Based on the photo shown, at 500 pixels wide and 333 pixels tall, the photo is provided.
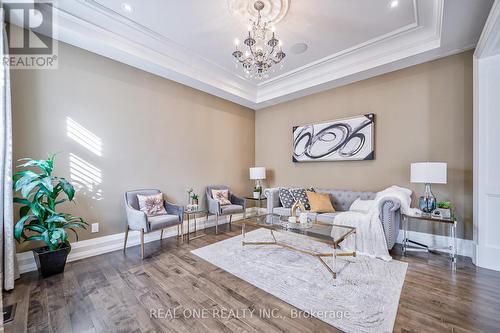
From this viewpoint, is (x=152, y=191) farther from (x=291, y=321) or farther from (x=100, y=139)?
(x=291, y=321)

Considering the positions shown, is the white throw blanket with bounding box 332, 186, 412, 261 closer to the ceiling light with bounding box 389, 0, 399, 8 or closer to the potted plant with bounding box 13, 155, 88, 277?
the ceiling light with bounding box 389, 0, 399, 8

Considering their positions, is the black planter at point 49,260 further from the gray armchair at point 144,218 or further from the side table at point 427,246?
the side table at point 427,246

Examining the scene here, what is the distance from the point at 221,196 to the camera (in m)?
4.56

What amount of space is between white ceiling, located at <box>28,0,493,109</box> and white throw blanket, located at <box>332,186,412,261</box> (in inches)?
85.5

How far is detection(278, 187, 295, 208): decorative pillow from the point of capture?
4157 millimetres

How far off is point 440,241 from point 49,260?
17.1 ft

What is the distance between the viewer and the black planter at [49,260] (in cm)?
238

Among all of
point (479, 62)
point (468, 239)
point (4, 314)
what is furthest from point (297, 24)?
point (4, 314)

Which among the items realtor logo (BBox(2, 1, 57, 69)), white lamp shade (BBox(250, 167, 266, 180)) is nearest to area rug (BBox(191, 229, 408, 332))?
white lamp shade (BBox(250, 167, 266, 180))

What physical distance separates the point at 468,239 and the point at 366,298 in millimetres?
2262

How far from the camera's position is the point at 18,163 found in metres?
2.60

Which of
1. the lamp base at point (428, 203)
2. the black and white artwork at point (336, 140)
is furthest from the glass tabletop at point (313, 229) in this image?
the black and white artwork at point (336, 140)

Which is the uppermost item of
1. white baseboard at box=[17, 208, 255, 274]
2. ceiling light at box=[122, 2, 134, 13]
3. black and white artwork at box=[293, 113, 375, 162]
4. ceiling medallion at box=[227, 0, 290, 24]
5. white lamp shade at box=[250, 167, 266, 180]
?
ceiling light at box=[122, 2, 134, 13]

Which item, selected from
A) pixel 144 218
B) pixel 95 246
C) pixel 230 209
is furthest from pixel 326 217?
pixel 95 246
